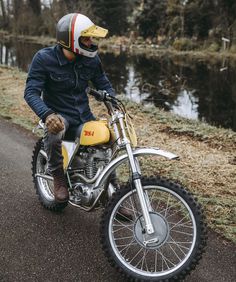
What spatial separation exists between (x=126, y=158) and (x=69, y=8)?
4554 cm

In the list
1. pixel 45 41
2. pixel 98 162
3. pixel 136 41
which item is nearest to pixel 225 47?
pixel 136 41

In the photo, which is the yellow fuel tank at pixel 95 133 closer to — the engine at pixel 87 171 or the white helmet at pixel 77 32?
the engine at pixel 87 171

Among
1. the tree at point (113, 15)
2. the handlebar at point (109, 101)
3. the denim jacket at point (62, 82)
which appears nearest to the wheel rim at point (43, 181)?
the denim jacket at point (62, 82)

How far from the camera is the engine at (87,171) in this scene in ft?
12.9

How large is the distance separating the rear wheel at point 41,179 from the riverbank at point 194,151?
1751 mm

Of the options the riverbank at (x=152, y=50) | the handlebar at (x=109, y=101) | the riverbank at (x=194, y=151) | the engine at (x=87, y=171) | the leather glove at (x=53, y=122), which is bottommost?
the riverbank at (x=152, y=50)

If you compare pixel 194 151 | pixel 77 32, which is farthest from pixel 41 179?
pixel 194 151

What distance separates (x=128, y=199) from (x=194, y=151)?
169 inches

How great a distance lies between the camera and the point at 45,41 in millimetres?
49344

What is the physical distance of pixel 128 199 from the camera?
11.5ft

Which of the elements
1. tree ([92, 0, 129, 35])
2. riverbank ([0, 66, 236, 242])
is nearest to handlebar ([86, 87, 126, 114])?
riverbank ([0, 66, 236, 242])

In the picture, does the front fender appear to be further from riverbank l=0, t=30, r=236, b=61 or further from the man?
riverbank l=0, t=30, r=236, b=61

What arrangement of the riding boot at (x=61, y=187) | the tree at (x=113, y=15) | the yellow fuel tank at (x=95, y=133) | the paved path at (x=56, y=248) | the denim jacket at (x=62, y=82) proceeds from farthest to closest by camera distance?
the tree at (x=113, y=15), the riding boot at (x=61, y=187), the denim jacket at (x=62, y=82), the yellow fuel tank at (x=95, y=133), the paved path at (x=56, y=248)

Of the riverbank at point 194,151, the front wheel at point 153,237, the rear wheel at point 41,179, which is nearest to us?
the front wheel at point 153,237
